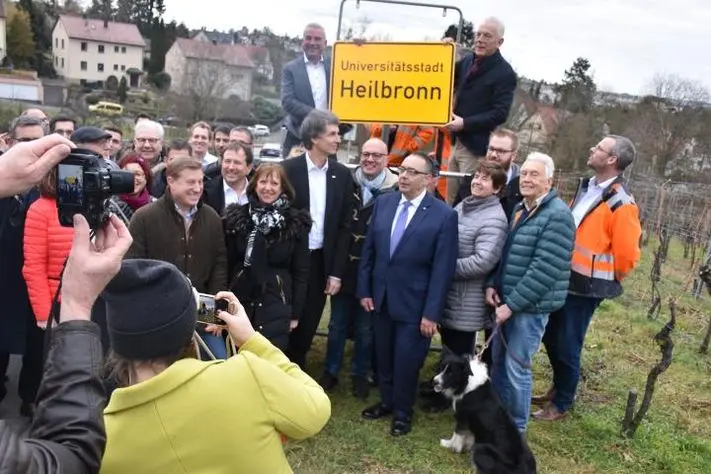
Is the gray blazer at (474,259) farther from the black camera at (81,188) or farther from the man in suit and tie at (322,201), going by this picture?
the black camera at (81,188)

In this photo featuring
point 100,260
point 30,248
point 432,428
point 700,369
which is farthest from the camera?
point 700,369

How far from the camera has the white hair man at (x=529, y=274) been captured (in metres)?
3.97

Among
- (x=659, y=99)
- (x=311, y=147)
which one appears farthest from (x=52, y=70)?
A: (x=311, y=147)

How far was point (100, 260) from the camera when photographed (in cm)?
136

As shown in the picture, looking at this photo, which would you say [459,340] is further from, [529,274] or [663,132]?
[663,132]

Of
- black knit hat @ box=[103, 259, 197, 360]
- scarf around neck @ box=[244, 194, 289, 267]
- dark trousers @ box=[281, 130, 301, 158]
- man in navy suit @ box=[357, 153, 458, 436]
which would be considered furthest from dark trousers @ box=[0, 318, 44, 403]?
black knit hat @ box=[103, 259, 197, 360]

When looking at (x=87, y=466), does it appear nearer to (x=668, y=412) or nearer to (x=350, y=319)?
(x=350, y=319)

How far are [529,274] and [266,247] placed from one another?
1.86 m

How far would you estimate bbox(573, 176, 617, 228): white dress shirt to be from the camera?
4496 millimetres

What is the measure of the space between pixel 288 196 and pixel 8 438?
10.8ft

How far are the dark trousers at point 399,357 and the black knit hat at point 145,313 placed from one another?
2.85 m

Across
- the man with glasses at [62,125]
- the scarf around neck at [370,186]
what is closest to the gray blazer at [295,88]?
the scarf around neck at [370,186]

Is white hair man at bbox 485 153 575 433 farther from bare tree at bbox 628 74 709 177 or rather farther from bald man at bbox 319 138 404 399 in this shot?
bare tree at bbox 628 74 709 177

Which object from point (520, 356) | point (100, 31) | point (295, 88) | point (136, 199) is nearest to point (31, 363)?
point (136, 199)
